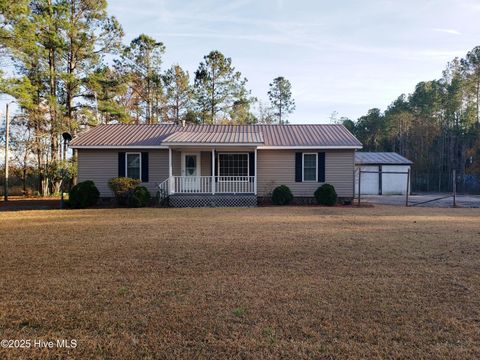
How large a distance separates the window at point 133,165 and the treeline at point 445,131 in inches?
1051

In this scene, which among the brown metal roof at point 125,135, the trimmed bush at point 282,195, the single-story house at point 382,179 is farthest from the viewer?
the single-story house at point 382,179

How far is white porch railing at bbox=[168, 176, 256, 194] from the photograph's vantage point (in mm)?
16438

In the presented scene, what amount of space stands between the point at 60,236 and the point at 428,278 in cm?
756

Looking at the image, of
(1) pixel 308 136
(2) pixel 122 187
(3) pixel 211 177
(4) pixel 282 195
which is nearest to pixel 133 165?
(2) pixel 122 187

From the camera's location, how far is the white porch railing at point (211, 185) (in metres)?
16.4

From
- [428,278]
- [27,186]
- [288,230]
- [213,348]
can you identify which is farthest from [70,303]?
[27,186]

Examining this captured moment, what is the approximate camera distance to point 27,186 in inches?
995

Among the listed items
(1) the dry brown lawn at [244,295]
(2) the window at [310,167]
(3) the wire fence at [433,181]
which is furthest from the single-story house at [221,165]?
(3) the wire fence at [433,181]

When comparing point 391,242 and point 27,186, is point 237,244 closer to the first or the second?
point 391,242

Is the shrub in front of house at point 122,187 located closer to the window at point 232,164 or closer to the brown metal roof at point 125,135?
the brown metal roof at point 125,135

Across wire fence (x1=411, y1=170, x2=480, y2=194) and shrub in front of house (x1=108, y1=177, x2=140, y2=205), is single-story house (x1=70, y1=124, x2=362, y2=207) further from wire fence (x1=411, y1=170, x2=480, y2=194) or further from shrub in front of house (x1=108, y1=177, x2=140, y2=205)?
wire fence (x1=411, y1=170, x2=480, y2=194)

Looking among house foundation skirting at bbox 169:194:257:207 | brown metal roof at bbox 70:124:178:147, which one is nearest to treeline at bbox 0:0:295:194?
brown metal roof at bbox 70:124:178:147

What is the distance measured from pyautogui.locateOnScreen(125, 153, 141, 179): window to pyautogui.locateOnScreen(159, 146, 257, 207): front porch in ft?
5.18

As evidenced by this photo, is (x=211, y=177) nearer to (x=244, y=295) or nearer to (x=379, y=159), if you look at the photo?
(x=244, y=295)
